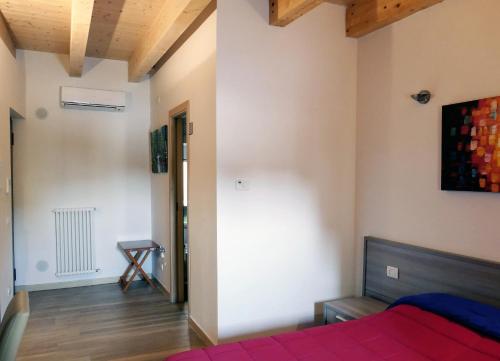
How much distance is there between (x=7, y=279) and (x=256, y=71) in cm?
315

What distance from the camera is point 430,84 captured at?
2713 millimetres

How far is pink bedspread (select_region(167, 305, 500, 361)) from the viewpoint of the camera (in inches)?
74.2

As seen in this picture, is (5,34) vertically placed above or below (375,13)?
above

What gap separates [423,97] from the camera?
273 cm

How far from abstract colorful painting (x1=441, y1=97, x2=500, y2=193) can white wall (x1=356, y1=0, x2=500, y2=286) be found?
0.24ft

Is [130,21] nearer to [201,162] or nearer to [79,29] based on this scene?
[79,29]

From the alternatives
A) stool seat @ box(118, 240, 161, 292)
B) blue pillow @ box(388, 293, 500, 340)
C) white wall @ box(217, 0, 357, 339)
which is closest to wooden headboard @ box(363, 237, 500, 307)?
blue pillow @ box(388, 293, 500, 340)

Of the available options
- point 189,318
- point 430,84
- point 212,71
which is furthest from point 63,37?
point 430,84

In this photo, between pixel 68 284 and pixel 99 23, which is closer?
pixel 99 23

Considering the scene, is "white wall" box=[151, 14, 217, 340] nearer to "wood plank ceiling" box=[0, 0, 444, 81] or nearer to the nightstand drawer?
"wood plank ceiling" box=[0, 0, 444, 81]

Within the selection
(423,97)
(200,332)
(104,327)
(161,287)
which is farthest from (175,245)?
(423,97)

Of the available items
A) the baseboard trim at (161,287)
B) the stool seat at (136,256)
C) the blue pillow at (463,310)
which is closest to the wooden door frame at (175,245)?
the baseboard trim at (161,287)

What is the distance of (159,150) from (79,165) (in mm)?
1143

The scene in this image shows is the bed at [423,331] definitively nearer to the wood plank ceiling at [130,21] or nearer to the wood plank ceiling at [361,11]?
the wood plank ceiling at [361,11]
